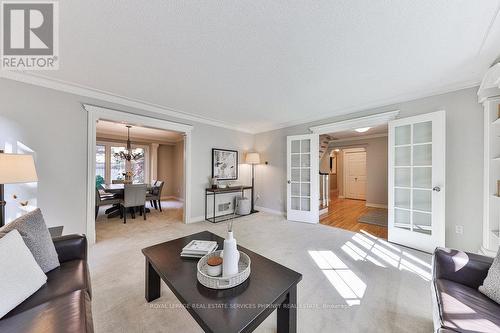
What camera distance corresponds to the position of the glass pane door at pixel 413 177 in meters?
2.67

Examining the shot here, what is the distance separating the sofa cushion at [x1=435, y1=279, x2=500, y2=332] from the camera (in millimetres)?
897

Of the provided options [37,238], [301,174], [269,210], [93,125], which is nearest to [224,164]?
[269,210]

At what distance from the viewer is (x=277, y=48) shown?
5.83 feet

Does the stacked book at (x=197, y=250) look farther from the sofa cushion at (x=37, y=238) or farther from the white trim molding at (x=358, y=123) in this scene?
the white trim molding at (x=358, y=123)

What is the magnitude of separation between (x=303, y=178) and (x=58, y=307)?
395 cm

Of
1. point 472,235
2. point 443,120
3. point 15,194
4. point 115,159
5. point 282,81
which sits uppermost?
point 282,81

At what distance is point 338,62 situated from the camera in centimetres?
200

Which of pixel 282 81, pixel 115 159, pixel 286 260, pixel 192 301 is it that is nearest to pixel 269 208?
pixel 286 260

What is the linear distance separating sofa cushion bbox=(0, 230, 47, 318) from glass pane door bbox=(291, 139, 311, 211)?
3.92 metres

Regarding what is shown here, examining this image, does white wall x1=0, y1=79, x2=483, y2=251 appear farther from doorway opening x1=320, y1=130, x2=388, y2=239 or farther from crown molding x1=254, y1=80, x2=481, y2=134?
doorway opening x1=320, y1=130, x2=388, y2=239

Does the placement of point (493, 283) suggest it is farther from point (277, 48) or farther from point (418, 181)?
point (277, 48)

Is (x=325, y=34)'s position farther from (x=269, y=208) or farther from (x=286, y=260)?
(x=269, y=208)

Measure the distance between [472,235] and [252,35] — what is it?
12.0 ft

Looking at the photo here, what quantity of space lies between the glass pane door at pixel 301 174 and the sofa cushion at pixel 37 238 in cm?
385
